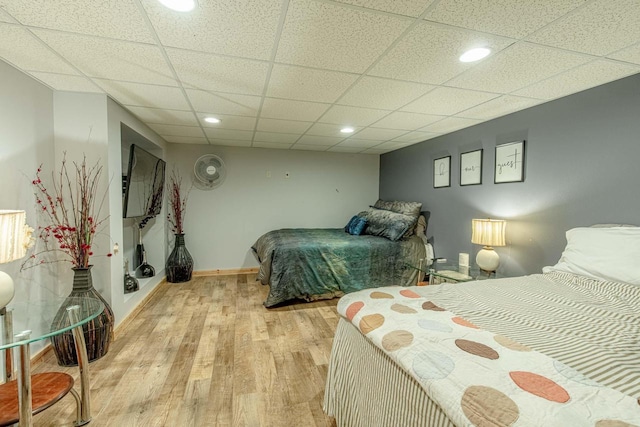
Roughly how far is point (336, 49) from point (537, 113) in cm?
201

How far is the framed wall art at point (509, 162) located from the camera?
255 centimetres

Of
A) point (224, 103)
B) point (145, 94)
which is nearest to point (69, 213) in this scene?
point (145, 94)

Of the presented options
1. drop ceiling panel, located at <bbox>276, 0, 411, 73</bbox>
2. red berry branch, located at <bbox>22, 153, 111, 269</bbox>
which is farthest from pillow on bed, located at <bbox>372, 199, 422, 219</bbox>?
red berry branch, located at <bbox>22, 153, 111, 269</bbox>

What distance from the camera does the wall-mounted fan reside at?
4168mm

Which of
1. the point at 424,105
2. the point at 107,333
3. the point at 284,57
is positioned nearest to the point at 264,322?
the point at 107,333

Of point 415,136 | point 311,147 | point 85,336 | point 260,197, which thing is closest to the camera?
point 85,336

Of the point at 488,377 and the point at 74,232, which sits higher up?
the point at 74,232

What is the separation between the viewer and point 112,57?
168 centimetres

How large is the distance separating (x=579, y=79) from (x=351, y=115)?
5.64ft

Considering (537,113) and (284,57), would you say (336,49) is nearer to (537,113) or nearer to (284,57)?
(284,57)

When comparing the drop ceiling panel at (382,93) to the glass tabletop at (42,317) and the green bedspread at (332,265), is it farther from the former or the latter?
the glass tabletop at (42,317)

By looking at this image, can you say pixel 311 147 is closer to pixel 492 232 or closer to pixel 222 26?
pixel 492 232

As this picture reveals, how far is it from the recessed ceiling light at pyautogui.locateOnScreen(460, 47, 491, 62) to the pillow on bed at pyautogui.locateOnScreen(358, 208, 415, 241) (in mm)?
2243

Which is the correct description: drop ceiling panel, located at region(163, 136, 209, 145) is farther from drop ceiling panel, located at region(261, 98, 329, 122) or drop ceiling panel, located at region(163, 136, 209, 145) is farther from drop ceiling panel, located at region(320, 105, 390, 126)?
drop ceiling panel, located at region(320, 105, 390, 126)
